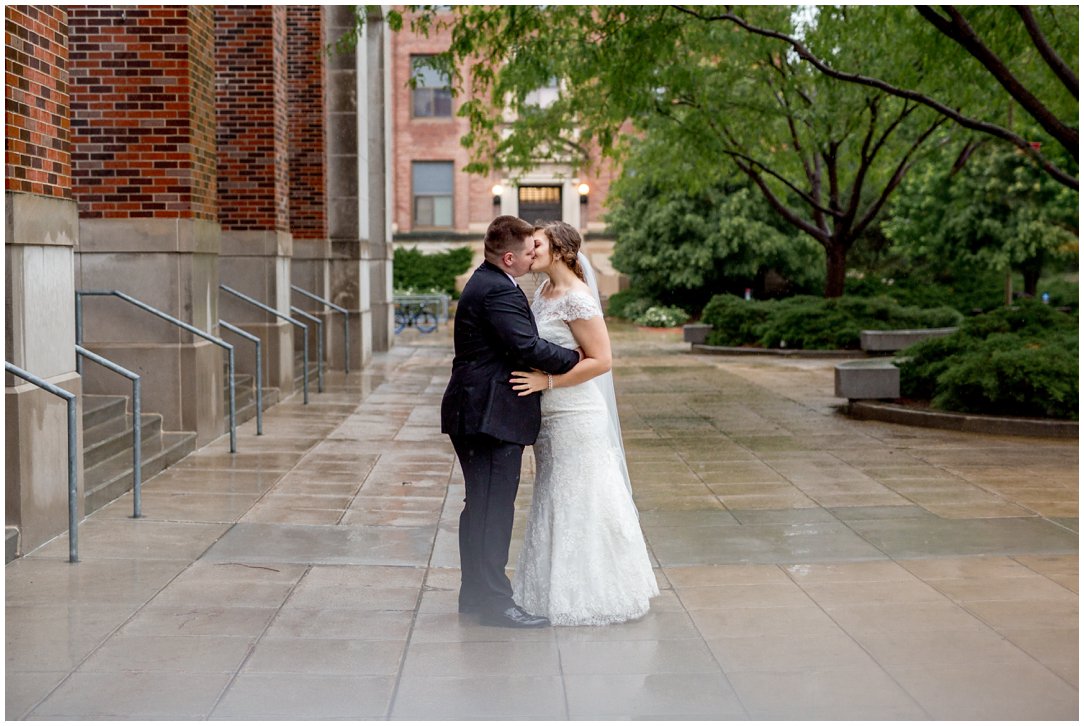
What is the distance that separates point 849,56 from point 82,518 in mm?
17027

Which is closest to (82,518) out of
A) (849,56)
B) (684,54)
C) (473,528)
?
(473,528)

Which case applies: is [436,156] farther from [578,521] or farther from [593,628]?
[593,628]

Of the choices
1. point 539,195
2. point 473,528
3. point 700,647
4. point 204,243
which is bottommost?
point 700,647

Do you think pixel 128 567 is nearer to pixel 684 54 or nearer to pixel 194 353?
pixel 194 353

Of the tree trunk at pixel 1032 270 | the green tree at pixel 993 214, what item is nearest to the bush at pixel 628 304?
the green tree at pixel 993 214

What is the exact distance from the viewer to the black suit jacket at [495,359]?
A: 239 inches

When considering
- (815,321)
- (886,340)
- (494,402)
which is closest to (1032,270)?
(815,321)

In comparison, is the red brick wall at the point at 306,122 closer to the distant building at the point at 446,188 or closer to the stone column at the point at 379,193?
the stone column at the point at 379,193

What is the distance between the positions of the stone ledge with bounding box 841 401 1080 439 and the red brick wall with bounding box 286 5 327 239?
30.7 ft

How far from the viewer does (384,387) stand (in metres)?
19.2

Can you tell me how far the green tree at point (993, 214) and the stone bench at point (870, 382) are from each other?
23889 mm

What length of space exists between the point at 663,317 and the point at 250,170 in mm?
23312

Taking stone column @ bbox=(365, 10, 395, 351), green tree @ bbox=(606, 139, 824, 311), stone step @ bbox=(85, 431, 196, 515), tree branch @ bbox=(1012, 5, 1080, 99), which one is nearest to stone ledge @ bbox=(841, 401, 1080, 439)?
tree branch @ bbox=(1012, 5, 1080, 99)

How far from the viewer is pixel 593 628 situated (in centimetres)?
616
